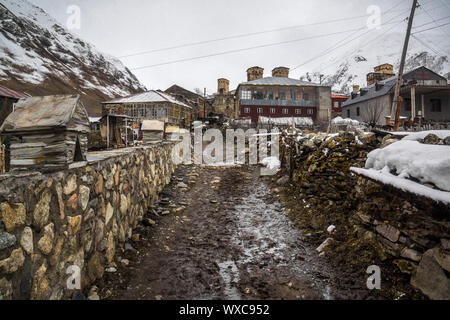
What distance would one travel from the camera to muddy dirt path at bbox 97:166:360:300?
289 cm

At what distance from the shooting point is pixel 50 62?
2862 inches

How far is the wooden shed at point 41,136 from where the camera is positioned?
2.21 m

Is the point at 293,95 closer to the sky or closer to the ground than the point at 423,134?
closer to the sky

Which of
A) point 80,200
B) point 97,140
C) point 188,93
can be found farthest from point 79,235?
point 188,93

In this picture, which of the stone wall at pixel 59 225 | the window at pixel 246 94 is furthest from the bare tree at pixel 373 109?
the stone wall at pixel 59 225

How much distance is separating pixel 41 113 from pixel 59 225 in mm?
1162

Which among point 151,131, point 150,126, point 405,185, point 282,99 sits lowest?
point 405,185

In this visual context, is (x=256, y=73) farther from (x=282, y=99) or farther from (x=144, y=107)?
(x=144, y=107)

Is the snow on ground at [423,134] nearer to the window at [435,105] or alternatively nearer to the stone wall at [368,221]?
the stone wall at [368,221]

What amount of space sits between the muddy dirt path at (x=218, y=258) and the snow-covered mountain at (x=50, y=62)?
60.3 meters

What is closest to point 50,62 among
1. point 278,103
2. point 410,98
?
point 278,103

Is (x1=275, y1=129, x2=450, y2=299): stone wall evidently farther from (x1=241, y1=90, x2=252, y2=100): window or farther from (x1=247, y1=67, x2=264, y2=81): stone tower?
(x1=247, y1=67, x2=264, y2=81): stone tower

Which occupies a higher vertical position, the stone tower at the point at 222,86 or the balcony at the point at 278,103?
the stone tower at the point at 222,86
